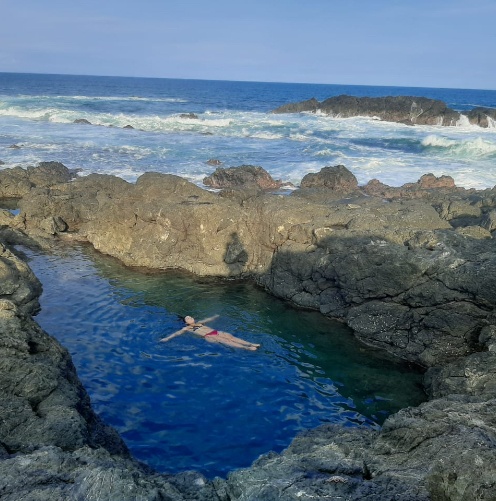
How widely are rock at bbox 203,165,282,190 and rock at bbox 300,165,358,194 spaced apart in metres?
1.88

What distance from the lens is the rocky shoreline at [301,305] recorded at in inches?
189

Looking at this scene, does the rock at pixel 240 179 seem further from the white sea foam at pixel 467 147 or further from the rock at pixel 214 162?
the white sea foam at pixel 467 147

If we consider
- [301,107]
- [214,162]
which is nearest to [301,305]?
[214,162]

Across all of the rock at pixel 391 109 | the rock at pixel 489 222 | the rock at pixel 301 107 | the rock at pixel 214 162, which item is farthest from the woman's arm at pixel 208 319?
the rock at pixel 301 107

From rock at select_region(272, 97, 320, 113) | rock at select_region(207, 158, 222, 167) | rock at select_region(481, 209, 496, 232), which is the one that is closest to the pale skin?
rock at select_region(481, 209, 496, 232)

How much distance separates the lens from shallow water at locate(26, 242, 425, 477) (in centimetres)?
925

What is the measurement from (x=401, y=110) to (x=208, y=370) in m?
62.1

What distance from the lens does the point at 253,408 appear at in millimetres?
10164

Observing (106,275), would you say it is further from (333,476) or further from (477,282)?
(333,476)

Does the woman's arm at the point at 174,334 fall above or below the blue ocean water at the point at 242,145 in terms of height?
below

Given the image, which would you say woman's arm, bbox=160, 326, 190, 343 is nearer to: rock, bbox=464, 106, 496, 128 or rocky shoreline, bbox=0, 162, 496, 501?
rocky shoreline, bbox=0, 162, 496, 501

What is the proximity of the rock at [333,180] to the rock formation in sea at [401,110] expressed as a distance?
39.4 metres

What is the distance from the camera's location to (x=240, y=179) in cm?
2906

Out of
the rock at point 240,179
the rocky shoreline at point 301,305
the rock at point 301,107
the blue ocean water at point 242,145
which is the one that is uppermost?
the rock at point 301,107
